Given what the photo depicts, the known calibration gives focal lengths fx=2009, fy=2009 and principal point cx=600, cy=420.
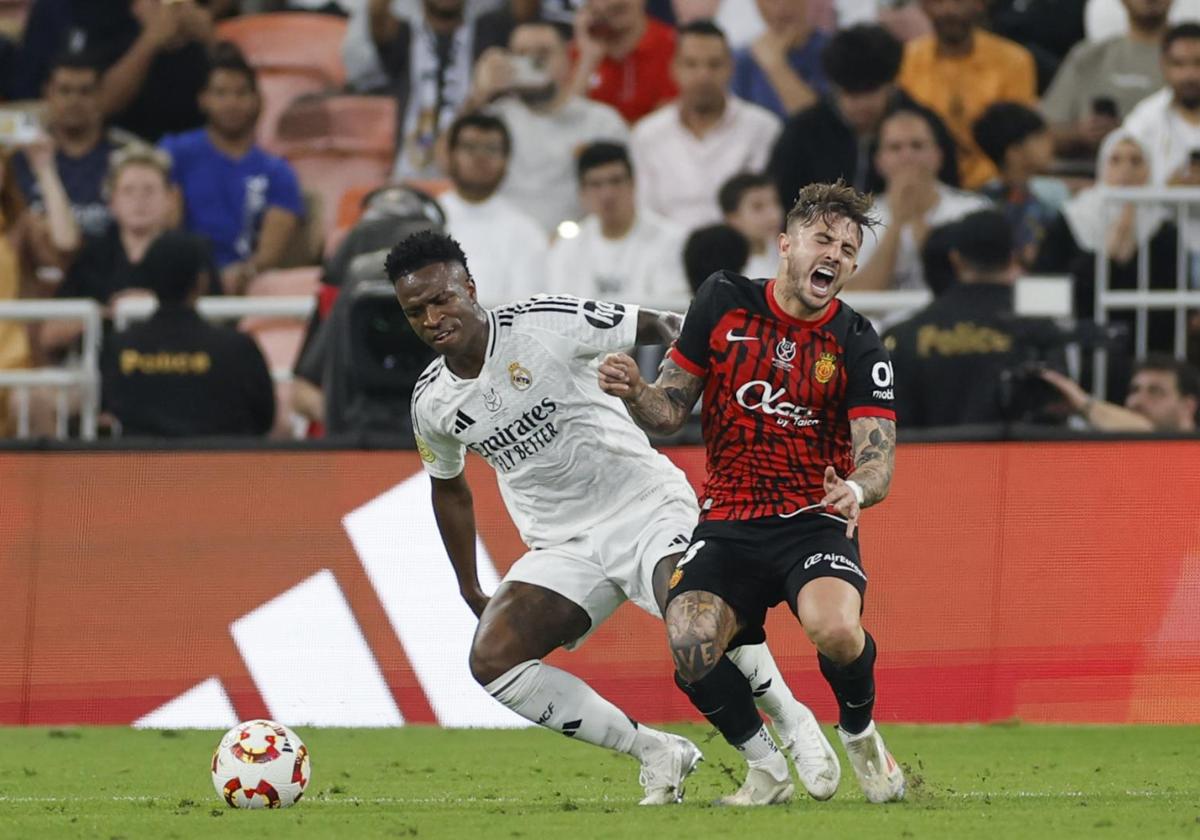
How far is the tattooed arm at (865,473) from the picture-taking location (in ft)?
20.7

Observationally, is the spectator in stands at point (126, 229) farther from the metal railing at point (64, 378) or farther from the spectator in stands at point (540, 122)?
the spectator in stands at point (540, 122)

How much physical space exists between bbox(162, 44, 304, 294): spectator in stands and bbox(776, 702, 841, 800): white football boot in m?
7.58

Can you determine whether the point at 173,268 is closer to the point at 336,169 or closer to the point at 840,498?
the point at 336,169

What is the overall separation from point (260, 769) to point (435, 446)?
1.38 meters

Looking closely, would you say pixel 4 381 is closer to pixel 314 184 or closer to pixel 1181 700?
pixel 314 184

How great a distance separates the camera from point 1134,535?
9977mm

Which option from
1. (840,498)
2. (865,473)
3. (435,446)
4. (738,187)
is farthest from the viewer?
(738,187)

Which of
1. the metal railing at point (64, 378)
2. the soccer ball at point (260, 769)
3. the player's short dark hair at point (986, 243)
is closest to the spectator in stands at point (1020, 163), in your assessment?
the player's short dark hair at point (986, 243)

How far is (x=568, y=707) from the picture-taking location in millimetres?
7352

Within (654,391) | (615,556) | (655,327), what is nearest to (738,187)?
(655,327)

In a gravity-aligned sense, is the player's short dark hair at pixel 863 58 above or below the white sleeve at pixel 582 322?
above

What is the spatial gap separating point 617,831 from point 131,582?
460 cm

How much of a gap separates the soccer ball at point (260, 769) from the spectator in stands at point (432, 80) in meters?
7.47

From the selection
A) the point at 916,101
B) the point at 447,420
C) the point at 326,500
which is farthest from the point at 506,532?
the point at 916,101
